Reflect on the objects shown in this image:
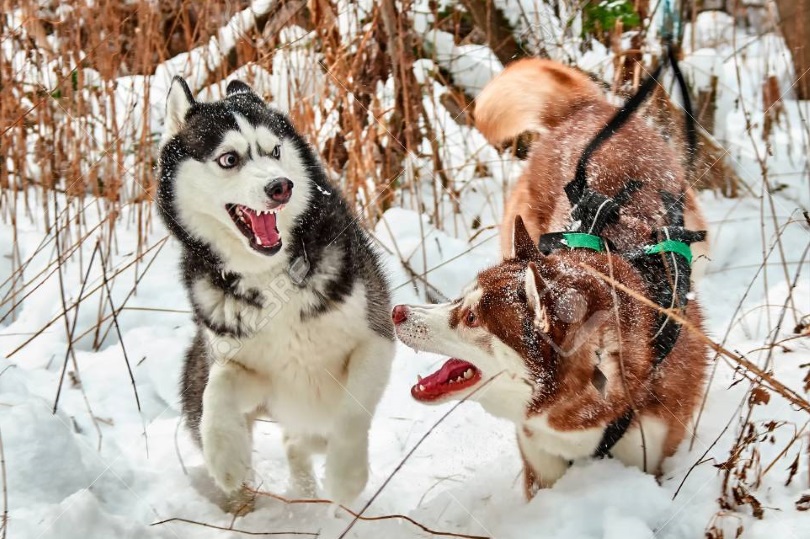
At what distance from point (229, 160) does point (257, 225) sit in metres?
0.23

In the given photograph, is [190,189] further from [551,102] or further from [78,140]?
[78,140]

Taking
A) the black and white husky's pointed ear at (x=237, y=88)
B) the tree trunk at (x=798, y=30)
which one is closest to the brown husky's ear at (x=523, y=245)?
the black and white husky's pointed ear at (x=237, y=88)

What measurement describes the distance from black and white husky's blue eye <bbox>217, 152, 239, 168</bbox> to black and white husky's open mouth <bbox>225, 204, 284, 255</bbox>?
13 cm

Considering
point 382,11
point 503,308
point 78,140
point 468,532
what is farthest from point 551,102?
point 78,140

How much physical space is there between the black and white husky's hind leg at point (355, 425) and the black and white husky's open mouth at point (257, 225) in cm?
47

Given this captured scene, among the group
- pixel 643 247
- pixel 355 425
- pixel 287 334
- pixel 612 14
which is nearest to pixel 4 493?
pixel 287 334

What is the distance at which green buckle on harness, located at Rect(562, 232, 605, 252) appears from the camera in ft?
8.45

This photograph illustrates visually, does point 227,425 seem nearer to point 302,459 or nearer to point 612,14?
point 302,459

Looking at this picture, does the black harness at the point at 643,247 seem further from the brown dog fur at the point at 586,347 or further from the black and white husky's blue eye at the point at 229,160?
the black and white husky's blue eye at the point at 229,160

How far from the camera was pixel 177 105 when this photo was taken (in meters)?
2.77

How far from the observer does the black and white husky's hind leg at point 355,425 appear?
2.63 metres

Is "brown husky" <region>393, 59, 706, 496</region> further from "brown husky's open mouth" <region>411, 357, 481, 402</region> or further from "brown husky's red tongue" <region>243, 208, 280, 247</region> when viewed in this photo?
"brown husky's red tongue" <region>243, 208, 280, 247</region>

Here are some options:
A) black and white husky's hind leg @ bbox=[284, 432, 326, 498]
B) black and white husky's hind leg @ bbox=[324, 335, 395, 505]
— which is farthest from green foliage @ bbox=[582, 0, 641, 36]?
black and white husky's hind leg @ bbox=[284, 432, 326, 498]

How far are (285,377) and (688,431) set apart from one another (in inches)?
51.2
